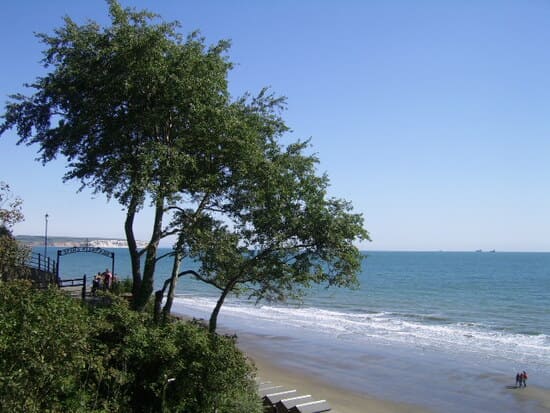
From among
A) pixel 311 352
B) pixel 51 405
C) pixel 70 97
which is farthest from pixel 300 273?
pixel 311 352

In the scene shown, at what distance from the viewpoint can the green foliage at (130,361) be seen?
26.2ft

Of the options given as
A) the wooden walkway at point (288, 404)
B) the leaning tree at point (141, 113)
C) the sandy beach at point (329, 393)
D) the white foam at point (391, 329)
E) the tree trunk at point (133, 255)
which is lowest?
the sandy beach at point (329, 393)

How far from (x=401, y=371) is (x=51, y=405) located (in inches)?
816

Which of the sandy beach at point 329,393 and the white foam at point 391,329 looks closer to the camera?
the sandy beach at point 329,393

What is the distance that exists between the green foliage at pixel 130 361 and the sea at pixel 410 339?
895 centimetres

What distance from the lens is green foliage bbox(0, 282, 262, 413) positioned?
7.99 meters

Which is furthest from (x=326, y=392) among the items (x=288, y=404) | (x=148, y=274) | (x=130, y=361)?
(x=130, y=361)

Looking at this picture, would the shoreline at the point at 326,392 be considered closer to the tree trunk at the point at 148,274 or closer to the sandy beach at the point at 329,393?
the sandy beach at the point at 329,393

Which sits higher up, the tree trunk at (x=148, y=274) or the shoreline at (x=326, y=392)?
the tree trunk at (x=148, y=274)

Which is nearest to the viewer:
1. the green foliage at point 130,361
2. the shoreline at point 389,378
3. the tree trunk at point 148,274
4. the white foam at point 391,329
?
the green foliage at point 130,361

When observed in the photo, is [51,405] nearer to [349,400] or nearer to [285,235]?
[285,235]

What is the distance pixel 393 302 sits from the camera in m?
58.9

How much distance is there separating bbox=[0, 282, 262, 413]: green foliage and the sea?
8.95 metres

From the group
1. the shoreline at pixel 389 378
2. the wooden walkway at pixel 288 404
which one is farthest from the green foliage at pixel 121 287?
the wooden walkway at pixel 288 404
